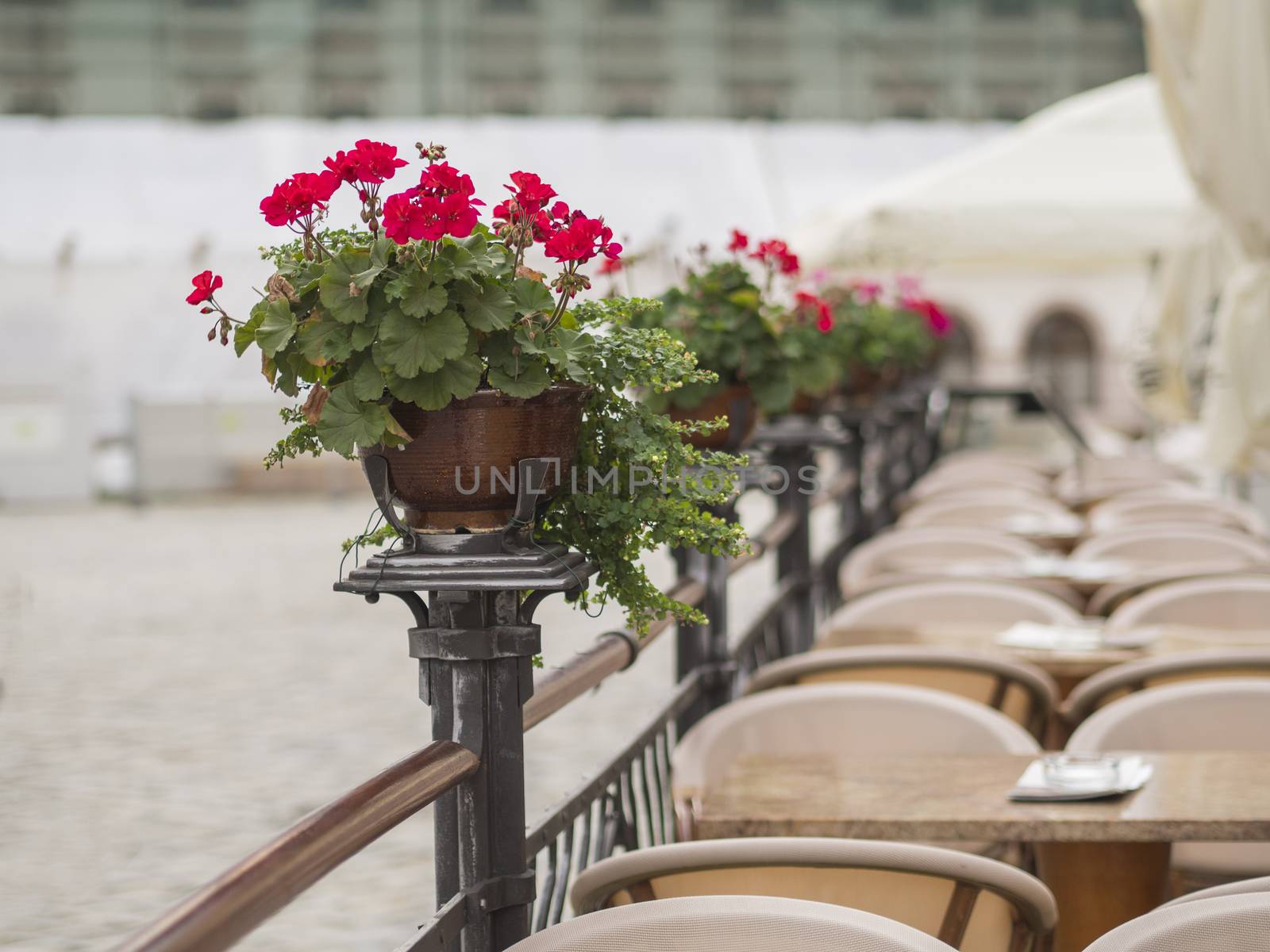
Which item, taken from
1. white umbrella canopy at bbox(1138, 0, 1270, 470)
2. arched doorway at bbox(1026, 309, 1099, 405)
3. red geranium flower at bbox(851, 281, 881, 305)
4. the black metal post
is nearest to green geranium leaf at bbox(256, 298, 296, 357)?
the black metal post

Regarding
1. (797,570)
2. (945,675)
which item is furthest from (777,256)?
(797,570)

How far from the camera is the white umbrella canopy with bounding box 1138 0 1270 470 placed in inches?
168

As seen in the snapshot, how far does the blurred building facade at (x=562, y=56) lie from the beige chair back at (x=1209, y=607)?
33650 mm

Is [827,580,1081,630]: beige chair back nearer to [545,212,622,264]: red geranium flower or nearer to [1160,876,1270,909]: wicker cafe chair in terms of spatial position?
[1160,876,1270,909]: wicker cafe chair

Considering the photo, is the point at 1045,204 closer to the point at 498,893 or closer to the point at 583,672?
the point at 583,672

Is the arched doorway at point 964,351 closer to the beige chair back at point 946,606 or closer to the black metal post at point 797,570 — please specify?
the black metal post at point 797,570

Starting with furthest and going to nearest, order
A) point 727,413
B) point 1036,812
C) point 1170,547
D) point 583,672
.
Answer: point 1170,547 < point 727,413 < point 1036,812 < point 583,672

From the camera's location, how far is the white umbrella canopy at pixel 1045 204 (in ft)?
28.0

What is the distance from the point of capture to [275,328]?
4.88 ft

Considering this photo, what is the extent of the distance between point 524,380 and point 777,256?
1.70 meters

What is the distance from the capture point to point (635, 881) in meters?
1.83

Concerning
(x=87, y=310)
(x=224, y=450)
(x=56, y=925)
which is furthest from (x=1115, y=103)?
(x=87, y=310)

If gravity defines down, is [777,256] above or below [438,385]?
above

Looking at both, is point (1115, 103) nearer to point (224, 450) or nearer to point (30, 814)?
point (30, 814)
